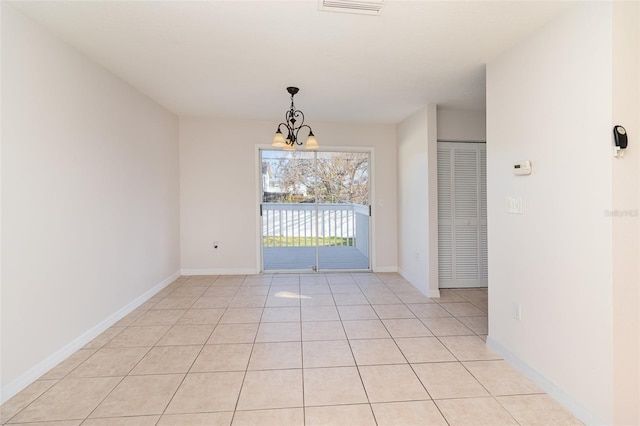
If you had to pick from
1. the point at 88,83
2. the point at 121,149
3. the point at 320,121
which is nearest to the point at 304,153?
the point at 320,121

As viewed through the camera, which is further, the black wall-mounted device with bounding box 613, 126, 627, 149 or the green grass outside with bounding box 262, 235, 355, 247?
the green grass outside with bounding box 262, 235, 355, 247

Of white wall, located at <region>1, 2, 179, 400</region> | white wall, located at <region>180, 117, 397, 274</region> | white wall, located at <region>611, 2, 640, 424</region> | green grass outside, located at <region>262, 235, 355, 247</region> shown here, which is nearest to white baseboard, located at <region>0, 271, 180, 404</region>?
white wall, located at <region>1, 2, 179, 400</region>

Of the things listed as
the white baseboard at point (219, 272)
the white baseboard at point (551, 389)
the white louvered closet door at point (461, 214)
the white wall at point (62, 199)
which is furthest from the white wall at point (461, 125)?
the white wall at point (62, 199)

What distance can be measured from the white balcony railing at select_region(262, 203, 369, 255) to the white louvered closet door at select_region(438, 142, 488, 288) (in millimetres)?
1308

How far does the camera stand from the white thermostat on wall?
6.39 feet

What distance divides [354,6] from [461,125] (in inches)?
106

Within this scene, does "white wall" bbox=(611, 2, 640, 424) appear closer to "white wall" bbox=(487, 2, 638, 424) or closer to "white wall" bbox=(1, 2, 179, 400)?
"white wall" bbox=(487, 2, 638, 424)

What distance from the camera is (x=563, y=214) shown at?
170 centimetres

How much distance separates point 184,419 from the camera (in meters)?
1.56

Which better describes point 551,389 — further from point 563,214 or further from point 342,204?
point 342,204

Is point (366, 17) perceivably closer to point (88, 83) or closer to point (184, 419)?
point (88, 83)

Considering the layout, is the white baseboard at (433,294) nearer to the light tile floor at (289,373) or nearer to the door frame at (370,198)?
the light tile floor at (289,373)

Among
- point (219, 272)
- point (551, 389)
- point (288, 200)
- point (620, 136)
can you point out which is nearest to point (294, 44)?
point (620, 136)

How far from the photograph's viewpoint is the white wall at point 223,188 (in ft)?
14.4
